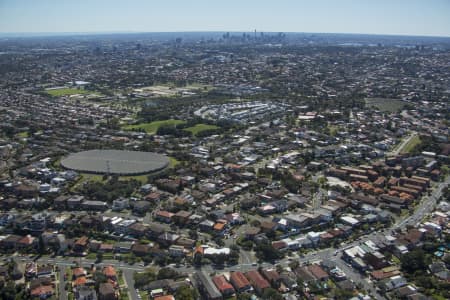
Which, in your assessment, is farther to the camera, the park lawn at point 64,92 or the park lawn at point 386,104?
the park lawn at point 64,92

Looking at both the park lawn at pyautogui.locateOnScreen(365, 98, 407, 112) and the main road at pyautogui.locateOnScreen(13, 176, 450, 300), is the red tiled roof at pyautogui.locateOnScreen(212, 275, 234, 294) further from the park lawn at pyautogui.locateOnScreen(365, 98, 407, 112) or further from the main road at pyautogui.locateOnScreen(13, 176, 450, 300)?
the park lawn at pyautogui.locateOnScreen(365, 98, 407, 112)

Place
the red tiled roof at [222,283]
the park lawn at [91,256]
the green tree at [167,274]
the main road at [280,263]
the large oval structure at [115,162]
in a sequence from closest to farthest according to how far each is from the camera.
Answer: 1. the red tiled roof at [222,283]
2. the green tree at [167,274]
3. the main road at [280,263]
4. the park lawn at [91,256]
5. the large oval structure at [115,162]

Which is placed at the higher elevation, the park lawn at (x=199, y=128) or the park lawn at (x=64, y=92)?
the park lawn at (x=64, y=92)

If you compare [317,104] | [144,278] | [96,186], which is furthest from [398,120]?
[144,278]

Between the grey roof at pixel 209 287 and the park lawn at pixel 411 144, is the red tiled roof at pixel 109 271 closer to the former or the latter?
the grey roof at pixel 209 287

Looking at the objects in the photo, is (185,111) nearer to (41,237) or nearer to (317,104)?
(317,104)

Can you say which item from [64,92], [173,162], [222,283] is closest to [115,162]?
[173,162]

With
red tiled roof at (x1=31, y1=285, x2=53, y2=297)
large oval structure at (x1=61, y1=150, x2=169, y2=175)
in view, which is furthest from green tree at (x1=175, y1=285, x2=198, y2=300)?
large oval structure at (x1=61, y1=150, x2=169, y2=175)

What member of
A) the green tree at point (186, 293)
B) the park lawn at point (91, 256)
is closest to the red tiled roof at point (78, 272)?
the park lawn at point (91, 256)
